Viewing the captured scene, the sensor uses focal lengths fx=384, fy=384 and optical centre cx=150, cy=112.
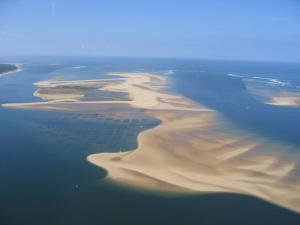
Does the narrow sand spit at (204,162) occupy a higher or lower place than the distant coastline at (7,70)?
lower

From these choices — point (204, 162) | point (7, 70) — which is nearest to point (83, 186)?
point (204, 162)

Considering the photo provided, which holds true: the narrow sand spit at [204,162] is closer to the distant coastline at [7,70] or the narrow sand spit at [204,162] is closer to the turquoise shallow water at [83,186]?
the turquoise shallow water at [83,186]

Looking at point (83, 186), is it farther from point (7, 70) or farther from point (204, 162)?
point (7, 70)

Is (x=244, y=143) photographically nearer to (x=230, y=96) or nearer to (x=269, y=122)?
(x=269, y=122)

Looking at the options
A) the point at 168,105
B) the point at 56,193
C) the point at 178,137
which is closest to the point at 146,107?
the point at 168,105

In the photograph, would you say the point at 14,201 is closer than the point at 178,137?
Yes

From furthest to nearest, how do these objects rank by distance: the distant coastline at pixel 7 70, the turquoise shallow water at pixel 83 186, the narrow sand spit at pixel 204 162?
the distant coastline at pixel 7 70
the narrow sand spit at pixel 204 162
the turquoise shallow water at pixel 83 186

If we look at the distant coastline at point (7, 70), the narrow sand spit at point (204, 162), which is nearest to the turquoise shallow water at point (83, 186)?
the narrow sand spit at point (204, 162)

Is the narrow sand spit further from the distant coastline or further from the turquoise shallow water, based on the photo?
the distant coastline
